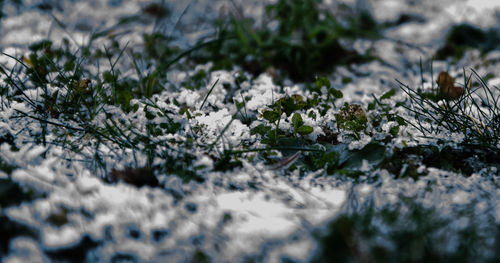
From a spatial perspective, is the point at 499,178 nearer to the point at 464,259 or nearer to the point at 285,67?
the point at 464,259

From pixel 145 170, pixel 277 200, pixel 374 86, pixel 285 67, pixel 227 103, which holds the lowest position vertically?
pixel 277 200

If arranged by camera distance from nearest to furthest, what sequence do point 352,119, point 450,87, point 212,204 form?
point 212,204 < point 352,119 < point 450,87

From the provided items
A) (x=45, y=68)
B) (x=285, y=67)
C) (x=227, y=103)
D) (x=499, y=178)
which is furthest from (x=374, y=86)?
(x=45, y=68)

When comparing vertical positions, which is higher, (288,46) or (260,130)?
(288,46)

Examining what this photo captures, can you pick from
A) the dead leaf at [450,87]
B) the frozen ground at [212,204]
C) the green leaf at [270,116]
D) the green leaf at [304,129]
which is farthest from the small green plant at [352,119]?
the dead leaf at [450,87]

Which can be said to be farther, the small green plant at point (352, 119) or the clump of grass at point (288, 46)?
the clump of grass at point (288, 46)

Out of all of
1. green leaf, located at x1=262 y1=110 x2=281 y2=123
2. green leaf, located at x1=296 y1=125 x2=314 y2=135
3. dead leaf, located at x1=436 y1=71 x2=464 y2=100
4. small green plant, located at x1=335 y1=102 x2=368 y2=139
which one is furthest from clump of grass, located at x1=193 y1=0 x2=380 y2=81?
green leaf, located at x1=296 y1=125 x2=314 y2=135

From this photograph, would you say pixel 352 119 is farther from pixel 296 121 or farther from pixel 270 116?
pixel 270 116

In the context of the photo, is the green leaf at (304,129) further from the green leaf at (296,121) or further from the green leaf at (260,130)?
the green leaf at (260,130)

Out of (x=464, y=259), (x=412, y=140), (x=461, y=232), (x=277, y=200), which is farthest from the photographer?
(x=412, y=140)

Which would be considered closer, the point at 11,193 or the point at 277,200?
the point at 11,193

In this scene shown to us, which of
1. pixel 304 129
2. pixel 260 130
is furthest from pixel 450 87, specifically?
pixel 260 130
